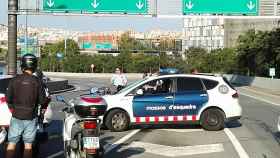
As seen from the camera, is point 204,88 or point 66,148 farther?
point 204,88

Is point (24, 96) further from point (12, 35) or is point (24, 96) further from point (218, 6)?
point (218, 6)

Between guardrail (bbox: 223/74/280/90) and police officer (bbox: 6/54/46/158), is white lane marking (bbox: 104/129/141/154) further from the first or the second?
guardrail (bbox: 223/74/280/90)

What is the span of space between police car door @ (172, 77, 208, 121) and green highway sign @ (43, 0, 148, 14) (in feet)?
63.2

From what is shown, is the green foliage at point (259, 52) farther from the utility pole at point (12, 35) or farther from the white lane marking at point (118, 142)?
the white lane marking at point (118, 142)

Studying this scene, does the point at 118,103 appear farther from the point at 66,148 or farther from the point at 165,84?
the point at 66,148

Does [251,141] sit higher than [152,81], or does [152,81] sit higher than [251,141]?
[152,81]

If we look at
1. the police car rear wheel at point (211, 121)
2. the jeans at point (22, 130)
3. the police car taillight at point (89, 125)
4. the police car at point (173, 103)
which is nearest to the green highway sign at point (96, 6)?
the police car at point (173, 103)

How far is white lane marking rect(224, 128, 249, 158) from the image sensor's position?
10953 millimetres

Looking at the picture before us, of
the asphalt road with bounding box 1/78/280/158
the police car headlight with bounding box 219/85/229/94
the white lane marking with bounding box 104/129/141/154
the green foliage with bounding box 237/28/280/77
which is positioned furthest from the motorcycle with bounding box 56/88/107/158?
the green foliage with bounding box 237/28/280/77

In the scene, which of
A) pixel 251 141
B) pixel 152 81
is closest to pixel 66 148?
pixel 251 141

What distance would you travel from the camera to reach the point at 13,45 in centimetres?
2653

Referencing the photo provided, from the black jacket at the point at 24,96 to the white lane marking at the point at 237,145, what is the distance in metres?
4.41

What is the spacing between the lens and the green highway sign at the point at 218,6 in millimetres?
34250

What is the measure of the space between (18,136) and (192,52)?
437 ft
